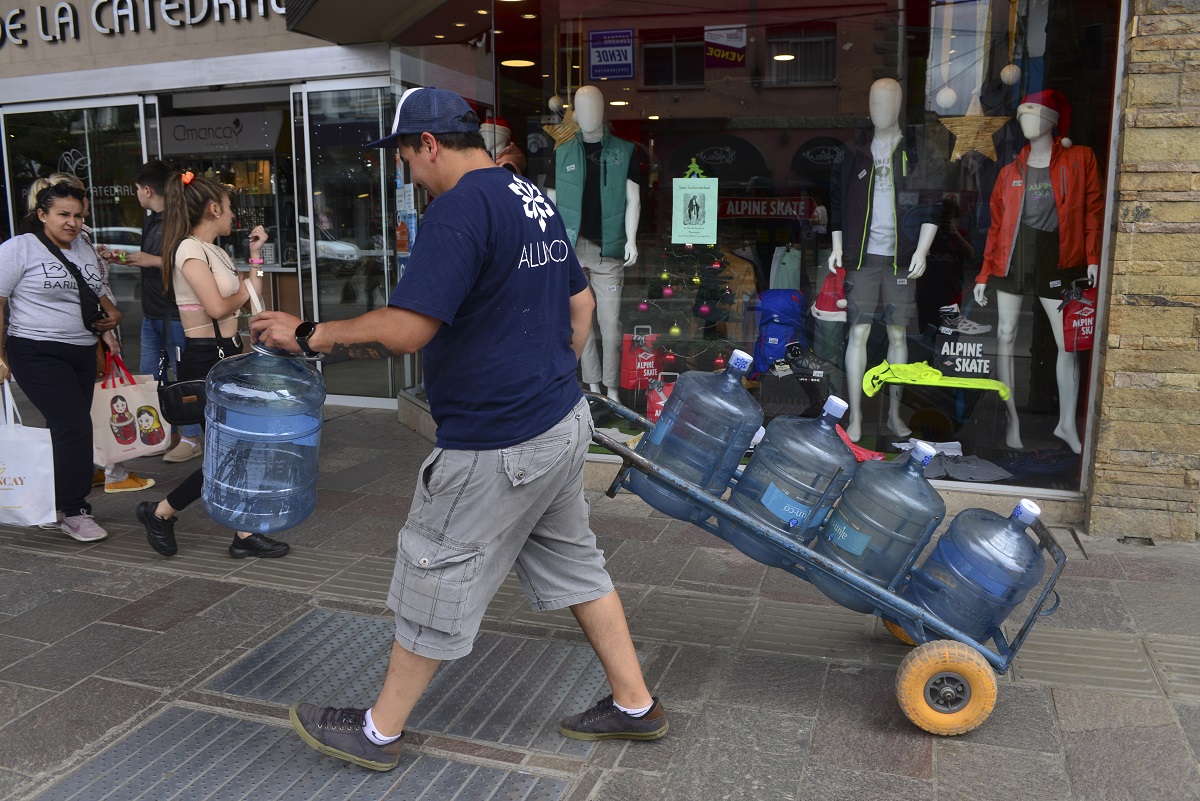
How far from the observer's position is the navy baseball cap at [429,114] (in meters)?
2.92

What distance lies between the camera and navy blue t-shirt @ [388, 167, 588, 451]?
9.07 ft

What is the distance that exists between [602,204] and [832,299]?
1690 mm

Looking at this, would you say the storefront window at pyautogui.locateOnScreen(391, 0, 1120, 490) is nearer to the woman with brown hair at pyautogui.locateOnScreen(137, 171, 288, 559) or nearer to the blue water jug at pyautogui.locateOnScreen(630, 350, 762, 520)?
the woman with brown hair at pyautogui.locateOnScreen(137, 171, 288, 559)

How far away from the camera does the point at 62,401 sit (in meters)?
5.25

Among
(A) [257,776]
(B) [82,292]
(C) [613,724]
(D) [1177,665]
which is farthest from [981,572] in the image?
(B) [82,292]

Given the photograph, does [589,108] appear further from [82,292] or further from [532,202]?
[532,202]

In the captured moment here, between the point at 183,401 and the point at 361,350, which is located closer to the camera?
the point at 361,350

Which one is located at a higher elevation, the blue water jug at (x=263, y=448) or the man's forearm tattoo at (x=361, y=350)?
the man's forearm tattoo at (x=361, y=350)

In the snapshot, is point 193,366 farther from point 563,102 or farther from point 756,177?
point 756,177

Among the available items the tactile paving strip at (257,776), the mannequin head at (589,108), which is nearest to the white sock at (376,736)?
the tactile paving strip at (257,776)

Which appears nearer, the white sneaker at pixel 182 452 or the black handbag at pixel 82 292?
the black handbag at pixel 82 292

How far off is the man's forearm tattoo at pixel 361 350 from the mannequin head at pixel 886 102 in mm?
4490

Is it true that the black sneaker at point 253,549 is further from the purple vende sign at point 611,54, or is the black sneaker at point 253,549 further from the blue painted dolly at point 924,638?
the purple vende sign at point 611,54

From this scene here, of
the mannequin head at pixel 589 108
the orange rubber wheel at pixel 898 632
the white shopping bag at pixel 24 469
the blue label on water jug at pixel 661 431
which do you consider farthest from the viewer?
the mannequin head at pixel 589 108
